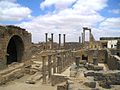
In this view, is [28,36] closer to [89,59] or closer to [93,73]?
[89,59]

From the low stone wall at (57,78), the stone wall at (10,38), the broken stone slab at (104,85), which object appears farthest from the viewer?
the stone wall at (10,38)

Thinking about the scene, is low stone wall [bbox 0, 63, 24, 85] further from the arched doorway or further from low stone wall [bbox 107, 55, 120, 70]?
low stone wall [bbox 107, 55, 120, 70]

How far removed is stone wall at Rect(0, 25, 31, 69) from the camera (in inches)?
795

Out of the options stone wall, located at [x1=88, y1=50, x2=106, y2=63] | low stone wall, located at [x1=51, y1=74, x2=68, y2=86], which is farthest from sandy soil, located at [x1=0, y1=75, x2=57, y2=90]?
stone wall, located at [x1=88, y1=50, x2=106, y2=63]

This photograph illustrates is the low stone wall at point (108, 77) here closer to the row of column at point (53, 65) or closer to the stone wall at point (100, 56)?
the row of column at point (53, 65)

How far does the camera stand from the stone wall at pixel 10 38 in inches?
795

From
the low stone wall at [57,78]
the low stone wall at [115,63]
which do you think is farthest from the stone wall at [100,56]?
Result: the low stone wall at [57,78]

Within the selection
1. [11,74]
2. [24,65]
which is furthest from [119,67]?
[24,65]

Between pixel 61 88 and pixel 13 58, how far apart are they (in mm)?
17538

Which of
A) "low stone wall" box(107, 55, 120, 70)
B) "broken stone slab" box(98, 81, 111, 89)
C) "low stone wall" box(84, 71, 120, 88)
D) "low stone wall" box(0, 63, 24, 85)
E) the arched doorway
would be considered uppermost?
the arched doorway

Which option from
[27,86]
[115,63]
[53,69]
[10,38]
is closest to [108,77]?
[115,63]

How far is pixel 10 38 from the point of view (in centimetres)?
2186

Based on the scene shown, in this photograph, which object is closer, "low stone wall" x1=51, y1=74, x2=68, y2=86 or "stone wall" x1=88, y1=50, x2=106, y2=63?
"low stone wall" x1=51, y1=74, x2=68, y2=86

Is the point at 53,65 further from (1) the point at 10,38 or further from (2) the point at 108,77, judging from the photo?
(2) the point at 108,77
